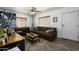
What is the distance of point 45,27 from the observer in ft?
4.99

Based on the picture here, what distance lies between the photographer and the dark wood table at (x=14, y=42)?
1315 millimetres

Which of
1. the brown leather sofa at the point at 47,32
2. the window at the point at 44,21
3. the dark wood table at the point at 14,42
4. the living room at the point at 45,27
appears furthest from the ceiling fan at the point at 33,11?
the dark wood table at the point at 14,42

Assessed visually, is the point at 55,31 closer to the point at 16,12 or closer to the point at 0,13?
the point at 16,12

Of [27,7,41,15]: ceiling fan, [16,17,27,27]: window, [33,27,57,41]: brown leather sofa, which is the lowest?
[33,27,57,41]: brown leather sofa

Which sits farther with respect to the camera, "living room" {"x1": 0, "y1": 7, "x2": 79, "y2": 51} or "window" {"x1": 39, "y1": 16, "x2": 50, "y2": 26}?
"window" {"x1": 39, "y1": 16, "x2": 50, "y2": 26}

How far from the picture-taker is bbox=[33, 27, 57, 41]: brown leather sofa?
1.47m

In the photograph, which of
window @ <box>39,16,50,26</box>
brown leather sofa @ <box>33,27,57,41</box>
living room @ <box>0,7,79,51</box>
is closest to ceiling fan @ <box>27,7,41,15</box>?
living room @ <box>0,7,79,51</box>

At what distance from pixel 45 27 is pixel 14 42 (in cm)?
65

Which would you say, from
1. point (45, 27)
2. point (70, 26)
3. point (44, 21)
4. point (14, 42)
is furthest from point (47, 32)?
point (14, 42)

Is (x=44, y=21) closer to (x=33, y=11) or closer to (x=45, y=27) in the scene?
(x=45, y=27)

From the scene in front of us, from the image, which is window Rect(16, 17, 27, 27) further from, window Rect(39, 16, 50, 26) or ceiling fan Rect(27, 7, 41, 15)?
window Rect(39, 16, 50, 26)

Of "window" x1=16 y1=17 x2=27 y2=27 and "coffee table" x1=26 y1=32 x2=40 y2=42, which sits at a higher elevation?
"window" x1=16 y1=17 x2=27 y2=27
